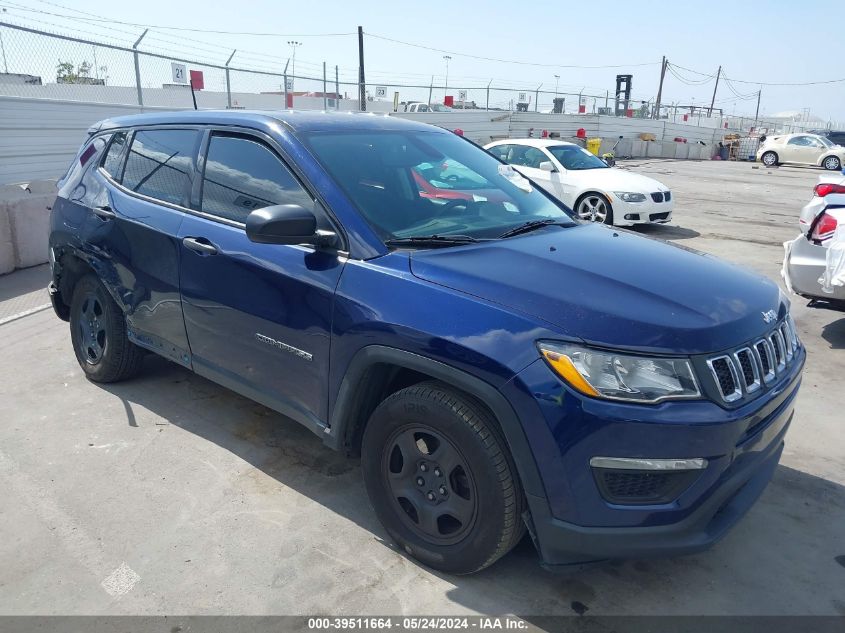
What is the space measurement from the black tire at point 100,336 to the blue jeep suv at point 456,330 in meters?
0.30

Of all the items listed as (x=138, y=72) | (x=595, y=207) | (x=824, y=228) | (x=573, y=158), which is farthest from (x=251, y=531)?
(x=138, y=72)

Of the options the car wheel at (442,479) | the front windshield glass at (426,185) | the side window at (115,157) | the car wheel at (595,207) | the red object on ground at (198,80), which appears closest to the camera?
the car wheel at (442,479)

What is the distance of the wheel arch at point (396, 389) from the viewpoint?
2348 mm

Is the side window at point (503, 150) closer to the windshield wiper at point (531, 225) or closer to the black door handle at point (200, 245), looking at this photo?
the windshield wiper at point (531, 225)

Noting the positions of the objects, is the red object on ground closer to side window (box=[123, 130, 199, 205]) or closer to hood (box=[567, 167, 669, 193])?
hood (box=[567, 167, 669, 193])

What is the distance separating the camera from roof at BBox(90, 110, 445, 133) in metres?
3.40

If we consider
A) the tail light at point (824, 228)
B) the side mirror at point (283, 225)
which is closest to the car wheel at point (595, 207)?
the tail light at point (824, 228)

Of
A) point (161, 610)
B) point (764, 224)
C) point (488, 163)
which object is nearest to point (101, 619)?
point (161, 610)

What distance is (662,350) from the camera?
228cm

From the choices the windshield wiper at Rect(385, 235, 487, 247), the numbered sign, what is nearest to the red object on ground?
the numbered sign

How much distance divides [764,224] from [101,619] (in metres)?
12.8

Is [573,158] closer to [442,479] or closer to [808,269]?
[808,269]

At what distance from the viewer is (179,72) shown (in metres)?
14.5

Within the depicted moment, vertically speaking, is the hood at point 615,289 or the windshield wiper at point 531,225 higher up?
the windshield wiper at point 531,225
